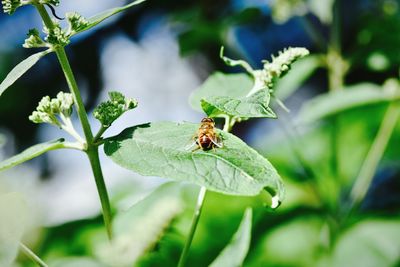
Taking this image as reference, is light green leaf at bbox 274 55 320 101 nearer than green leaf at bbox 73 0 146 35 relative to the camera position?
No

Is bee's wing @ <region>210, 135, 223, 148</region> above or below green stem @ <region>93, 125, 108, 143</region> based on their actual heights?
below

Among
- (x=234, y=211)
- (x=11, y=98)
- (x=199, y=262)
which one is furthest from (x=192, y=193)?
(x=11, y=98)

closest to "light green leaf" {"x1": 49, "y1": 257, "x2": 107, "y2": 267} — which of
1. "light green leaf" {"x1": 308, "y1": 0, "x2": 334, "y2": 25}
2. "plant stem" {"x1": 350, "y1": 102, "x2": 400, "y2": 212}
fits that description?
"plant stem" {"x1": 350, "y1": 102, "x2": 400, "y2": 212}

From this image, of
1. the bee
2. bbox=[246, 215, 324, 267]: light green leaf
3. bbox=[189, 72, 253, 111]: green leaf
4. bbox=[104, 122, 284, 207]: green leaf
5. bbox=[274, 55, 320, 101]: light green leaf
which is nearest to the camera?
bbox=[104, 122, 284, 207]: green leaf

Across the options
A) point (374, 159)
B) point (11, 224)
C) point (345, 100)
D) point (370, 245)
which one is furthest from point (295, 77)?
point (11, 224)

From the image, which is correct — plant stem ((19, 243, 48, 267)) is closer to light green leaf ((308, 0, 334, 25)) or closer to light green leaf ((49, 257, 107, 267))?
light green leaf ((49, 257, 107, 267))
